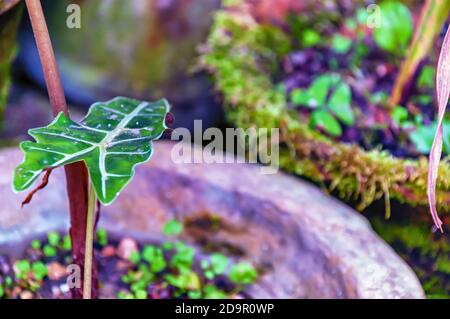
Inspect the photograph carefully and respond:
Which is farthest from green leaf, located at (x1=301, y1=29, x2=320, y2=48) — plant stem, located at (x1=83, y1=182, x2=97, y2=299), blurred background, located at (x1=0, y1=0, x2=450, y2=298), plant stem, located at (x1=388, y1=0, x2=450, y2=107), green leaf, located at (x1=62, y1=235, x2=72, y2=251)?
plant stem, located at (x1=83, y1=182, x2=97, y2=299)

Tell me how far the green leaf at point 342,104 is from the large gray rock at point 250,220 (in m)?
0.25

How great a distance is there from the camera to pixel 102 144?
77 cm

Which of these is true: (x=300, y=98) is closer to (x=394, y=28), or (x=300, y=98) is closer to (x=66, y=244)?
(x=394, y=28)

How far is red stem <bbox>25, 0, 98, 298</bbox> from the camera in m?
0.80

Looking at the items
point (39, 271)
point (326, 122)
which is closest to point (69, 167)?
point (39, 271)

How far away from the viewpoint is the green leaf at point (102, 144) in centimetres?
66

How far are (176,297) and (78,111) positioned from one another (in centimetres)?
75

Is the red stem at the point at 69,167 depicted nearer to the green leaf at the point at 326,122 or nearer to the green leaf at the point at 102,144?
the green leaf at the point at 102,144

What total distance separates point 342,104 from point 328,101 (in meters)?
0.03

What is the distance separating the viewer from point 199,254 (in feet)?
3.72

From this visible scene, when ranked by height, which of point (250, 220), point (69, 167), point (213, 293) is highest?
point (69, 167)
